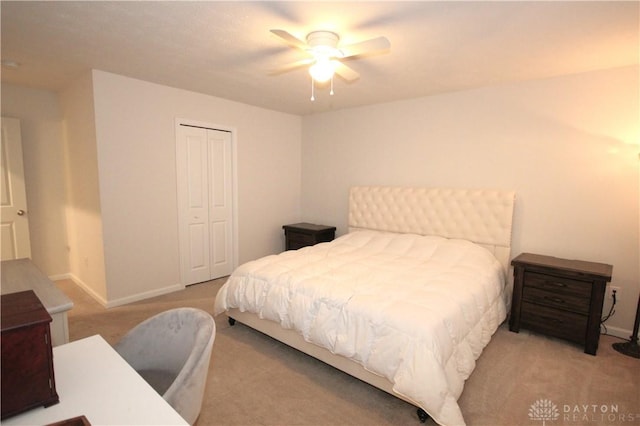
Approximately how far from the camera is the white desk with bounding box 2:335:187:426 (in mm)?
966

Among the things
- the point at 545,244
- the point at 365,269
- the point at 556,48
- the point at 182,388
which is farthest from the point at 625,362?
the point at 182,388

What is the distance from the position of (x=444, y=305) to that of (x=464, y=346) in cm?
31

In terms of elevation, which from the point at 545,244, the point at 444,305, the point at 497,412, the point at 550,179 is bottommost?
the point at 497,412

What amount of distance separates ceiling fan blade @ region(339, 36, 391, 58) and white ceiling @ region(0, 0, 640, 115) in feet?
0.58

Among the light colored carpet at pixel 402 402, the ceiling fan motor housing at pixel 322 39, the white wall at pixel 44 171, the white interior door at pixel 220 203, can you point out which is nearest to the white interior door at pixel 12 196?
the white wall at pixel 44 171

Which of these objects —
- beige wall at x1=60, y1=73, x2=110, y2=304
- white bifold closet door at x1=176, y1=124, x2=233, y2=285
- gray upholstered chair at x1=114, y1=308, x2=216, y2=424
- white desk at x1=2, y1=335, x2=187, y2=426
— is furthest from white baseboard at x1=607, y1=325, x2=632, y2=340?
beige wall at x1=60, y1=73, x2=110, y2=304

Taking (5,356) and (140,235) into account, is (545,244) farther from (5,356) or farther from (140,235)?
(140,235)

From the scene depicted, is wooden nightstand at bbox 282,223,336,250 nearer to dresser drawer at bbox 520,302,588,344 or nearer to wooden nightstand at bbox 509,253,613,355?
wooden nightstand at bbox 509,253,613,355

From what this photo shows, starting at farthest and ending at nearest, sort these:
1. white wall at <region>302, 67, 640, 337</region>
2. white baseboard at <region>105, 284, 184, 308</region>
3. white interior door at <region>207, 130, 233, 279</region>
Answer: white interior door at <region>207, 130, 233, 279</region> < white baseboard at <region>105, 284, 184, 308</region> < white wall at <region>302, 67, 640, 337</region>

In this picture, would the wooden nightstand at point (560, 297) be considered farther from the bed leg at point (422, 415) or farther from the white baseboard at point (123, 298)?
the white baseboard at point (123, 298)

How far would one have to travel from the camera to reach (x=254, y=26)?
2305 millimetres

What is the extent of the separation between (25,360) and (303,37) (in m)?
2.44

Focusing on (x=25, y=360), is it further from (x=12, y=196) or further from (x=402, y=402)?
(x=12, y=196)

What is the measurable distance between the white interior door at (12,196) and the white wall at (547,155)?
164 inches
